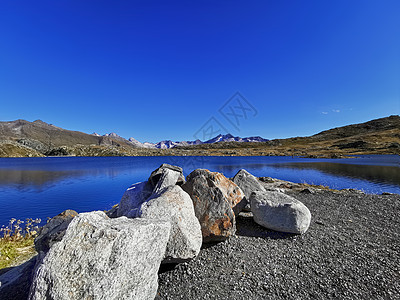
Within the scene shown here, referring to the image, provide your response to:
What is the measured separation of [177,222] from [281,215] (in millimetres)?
5733

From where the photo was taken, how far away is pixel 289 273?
6887mm

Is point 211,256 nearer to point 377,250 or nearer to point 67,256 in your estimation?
point 67,256

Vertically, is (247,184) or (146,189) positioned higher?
(146,189)

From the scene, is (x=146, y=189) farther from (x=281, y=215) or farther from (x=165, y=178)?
(x=281, y=215)

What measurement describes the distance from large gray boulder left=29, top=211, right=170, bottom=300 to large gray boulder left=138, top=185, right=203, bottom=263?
109 centimetres

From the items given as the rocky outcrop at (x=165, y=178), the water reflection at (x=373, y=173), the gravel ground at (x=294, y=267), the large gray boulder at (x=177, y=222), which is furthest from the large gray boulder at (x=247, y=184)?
the water reflection at (x=373, y=173)

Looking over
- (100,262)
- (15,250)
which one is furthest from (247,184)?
(15,250)

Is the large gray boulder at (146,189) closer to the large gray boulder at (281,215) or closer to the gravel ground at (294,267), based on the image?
the gravel ground at (294,267)

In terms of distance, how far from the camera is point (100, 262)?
170 inches

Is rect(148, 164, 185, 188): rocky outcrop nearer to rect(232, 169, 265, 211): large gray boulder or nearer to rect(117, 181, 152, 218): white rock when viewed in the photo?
rect(117, 181, 152, 218): white rock

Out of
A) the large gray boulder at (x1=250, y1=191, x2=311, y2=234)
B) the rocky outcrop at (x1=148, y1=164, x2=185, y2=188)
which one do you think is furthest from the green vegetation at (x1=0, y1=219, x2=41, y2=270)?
the large gray boulder at (x1=250, y1=191, x2=311, y2=234)

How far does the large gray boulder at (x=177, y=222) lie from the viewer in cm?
636

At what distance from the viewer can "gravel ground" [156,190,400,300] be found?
20.1 feet

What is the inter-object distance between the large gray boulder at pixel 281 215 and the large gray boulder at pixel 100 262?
6473mm
